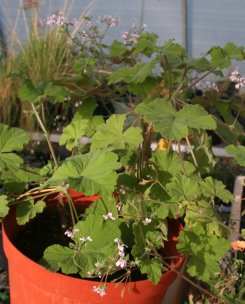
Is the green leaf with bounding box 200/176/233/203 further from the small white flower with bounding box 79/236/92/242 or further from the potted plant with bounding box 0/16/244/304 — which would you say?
the small white flower with bounding box 79/236/92/242

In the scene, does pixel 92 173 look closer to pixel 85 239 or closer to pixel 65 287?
pixel 85 239

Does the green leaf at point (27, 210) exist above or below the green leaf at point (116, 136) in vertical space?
below

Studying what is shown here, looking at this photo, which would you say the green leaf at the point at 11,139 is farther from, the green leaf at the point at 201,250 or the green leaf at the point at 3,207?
the green leaf at the point at 201,250

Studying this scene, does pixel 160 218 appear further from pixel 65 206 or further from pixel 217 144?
pixel 217 144

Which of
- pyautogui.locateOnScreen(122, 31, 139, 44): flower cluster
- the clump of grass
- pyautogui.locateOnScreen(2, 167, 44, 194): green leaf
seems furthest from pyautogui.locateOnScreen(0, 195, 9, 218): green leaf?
the clump of grass

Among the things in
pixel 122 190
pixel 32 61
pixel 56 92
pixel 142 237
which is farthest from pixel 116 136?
pixel 32 61

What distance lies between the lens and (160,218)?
1372 millimetres

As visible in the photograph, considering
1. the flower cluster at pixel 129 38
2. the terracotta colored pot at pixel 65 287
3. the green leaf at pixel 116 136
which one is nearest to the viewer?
the terracotta colored pot at pixel 65 287

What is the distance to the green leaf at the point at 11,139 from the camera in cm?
140

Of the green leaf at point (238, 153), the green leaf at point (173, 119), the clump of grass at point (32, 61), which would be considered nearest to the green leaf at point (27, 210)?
the green leaf at point (173, 119)

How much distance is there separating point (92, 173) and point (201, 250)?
1.17 feet

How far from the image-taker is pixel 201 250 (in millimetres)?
1329

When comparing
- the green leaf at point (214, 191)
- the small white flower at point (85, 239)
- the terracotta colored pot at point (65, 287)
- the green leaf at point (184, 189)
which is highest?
the green leaf at point (184, 189)

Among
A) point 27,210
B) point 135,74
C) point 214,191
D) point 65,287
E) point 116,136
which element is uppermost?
point 135,74
